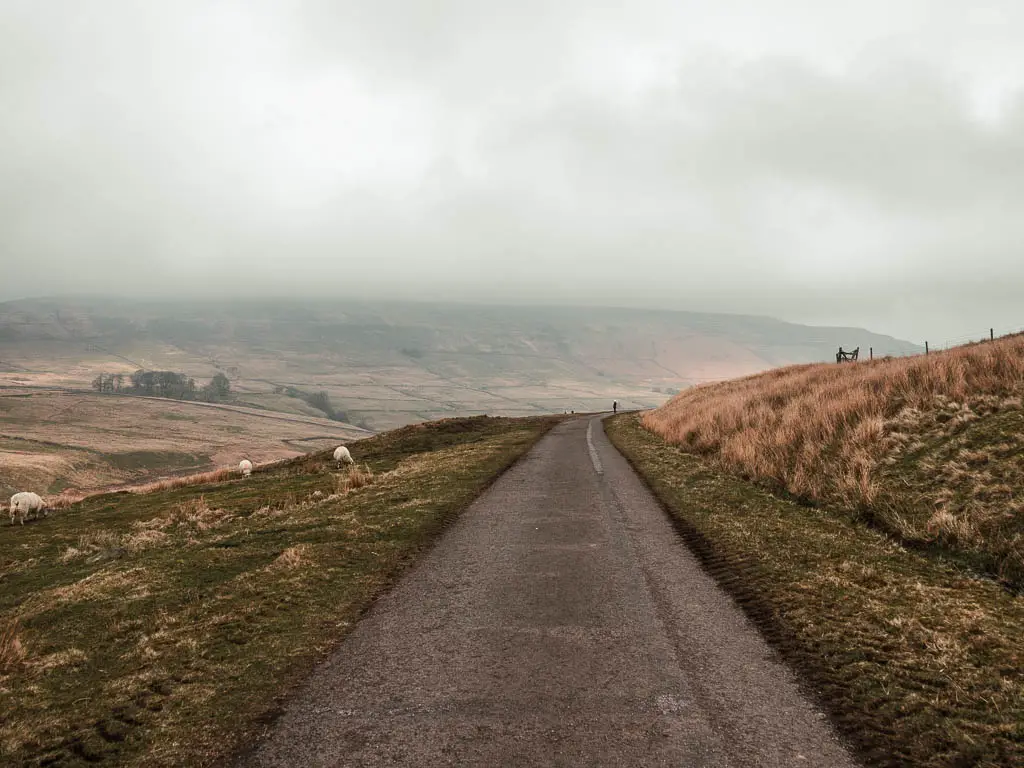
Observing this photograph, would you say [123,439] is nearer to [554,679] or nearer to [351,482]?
[351,482]

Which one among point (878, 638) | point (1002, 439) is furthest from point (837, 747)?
point (1002, 439)

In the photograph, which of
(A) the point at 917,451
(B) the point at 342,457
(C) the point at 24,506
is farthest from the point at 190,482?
(A) the point at 917,451

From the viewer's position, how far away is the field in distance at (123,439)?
8894cm

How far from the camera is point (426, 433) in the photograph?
41.2 meters

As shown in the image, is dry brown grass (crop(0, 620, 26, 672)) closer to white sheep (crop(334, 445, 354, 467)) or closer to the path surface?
the path surface

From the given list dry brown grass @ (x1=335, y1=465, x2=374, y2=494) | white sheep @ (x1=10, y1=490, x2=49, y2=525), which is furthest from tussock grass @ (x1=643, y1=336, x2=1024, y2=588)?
white sheep @ (x1=10, y1=490, x2=49, y2=525)

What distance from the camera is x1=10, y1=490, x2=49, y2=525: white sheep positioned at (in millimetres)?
18798

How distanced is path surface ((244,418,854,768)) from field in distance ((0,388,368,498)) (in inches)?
3523

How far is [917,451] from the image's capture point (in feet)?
44.1

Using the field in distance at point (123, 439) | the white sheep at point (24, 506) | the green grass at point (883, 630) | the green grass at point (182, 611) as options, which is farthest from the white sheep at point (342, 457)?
the field in distance at point (123, 439)

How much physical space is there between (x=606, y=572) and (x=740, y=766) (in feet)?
15.4

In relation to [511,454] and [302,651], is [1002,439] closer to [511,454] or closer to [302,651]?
[302,651]

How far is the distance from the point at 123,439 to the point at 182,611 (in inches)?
5706

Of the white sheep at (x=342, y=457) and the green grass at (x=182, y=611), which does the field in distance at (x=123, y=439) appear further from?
the green grass at (x=182, y=611)
